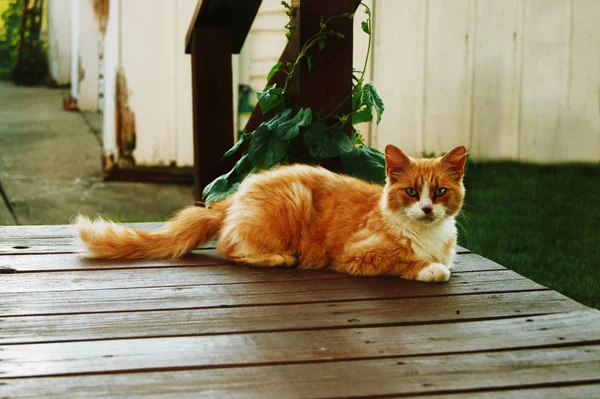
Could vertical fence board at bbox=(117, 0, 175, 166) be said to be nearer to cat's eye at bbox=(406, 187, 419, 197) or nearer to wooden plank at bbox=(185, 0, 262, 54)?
wooden plank at bbox=(185, 0, 262, 54)

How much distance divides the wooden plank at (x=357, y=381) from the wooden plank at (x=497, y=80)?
4284 mm

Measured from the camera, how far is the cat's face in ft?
8.04

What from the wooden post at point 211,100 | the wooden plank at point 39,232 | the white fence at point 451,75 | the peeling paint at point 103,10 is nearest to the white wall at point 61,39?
the peeling paint at point 103,10

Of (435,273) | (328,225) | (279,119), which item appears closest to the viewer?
(435,273)

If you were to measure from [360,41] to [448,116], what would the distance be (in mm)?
902

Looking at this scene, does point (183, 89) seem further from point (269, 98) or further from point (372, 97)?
point (372, 97)

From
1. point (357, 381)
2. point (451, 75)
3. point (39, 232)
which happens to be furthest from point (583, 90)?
point (357, 381)

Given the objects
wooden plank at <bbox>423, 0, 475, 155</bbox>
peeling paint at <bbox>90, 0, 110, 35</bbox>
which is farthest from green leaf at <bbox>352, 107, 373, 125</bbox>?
peeling paint at <bbox>90, 0, 110, 35</bbox>

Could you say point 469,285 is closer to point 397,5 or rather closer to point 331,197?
point 331,197

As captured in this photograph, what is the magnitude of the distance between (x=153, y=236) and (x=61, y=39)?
9262 millimetres

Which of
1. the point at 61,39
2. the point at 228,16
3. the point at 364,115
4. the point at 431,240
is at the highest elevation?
the point at 61,39

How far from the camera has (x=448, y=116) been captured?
5.86 meters

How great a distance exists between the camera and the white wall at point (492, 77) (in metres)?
5.71

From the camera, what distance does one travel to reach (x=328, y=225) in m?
2.61
